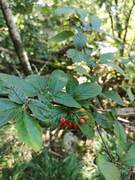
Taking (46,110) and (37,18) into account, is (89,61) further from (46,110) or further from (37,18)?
(37,18)

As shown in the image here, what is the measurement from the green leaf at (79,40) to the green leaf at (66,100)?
14.9 inches

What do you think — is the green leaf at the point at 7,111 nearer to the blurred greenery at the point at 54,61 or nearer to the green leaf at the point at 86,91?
the green leaf at the point at 86,91

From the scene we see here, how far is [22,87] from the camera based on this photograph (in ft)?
2.53

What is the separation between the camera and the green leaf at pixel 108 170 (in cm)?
76

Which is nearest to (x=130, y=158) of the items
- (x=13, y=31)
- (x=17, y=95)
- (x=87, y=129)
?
(x=87, y=129)

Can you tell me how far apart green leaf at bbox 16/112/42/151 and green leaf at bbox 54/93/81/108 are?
0.33ft

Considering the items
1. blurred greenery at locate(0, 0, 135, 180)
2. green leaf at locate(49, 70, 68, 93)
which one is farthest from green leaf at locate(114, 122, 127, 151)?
blurred greenery at locate(0, 0, 135, 180)

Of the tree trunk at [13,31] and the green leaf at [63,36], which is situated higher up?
the green leaf at [63,36]

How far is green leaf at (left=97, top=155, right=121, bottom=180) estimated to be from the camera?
2.50 ft

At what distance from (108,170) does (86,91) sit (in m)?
0.18

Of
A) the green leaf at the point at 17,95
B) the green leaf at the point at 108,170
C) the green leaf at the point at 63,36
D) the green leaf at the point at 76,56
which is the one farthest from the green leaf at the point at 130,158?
the green leaf at the point at 63,36

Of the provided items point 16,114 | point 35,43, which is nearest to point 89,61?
point 16,114

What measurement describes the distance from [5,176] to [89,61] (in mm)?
1323

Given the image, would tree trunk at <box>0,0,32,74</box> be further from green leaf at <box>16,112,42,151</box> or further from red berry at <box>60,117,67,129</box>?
green leaf at <box>16,112,42,151</box>
